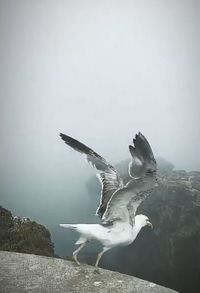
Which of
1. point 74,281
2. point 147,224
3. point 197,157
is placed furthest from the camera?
point 197,157

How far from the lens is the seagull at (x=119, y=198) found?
268cm

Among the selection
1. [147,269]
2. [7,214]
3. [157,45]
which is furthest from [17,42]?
[147,269]

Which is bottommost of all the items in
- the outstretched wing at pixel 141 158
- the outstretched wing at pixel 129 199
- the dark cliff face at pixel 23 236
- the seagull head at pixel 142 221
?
the dark cliff face at pixel 23 236

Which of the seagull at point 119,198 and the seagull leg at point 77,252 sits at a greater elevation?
the seagull at point 119,198

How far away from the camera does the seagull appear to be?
2.68 m

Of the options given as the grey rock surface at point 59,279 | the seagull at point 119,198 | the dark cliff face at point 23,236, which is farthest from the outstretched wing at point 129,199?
the dark cliff face at point 23,236

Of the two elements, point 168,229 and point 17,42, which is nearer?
point 168,229

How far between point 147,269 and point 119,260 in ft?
0.72

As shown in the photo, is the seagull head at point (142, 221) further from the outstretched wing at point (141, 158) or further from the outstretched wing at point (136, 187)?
the outstretched wing at point (141, 158)

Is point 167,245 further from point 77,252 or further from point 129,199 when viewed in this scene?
point 77,252

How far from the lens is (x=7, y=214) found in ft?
11.0

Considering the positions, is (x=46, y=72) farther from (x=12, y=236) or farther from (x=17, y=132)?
(x=12, y=236)

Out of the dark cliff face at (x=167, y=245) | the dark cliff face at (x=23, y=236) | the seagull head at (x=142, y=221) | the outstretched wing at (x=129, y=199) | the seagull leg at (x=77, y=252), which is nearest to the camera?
the outstretched wing at (x=129, y=199)

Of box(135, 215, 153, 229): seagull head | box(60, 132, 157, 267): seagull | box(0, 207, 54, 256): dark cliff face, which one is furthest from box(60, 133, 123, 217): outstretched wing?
box(0, 207, 54, 256): dark cliff face
